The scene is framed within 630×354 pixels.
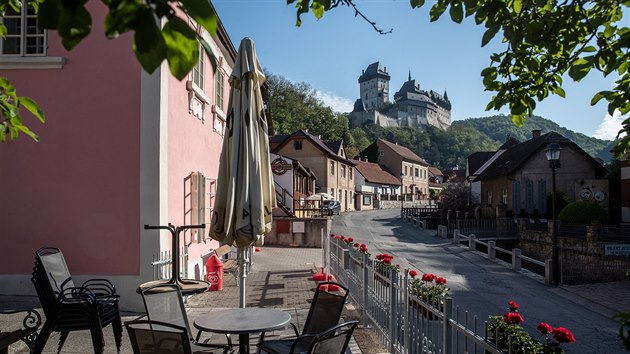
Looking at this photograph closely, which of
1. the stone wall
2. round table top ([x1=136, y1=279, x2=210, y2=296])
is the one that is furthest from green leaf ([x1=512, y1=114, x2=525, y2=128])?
the stone wall

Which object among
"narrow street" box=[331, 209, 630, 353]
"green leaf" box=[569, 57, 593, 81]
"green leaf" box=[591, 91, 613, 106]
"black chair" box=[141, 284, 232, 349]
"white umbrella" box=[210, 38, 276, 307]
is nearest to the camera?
"green leaf" box=[569, 57, 593, 81]

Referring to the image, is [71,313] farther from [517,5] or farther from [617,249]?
[617,249]

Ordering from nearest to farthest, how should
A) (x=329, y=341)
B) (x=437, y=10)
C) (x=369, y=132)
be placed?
1. (x=329, y=341)
2. (x=437, y=10)
3. (x=369, y=132)

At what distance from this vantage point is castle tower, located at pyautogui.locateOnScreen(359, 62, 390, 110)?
157 m

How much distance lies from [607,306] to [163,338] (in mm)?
12686

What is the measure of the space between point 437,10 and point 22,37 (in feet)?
25.6

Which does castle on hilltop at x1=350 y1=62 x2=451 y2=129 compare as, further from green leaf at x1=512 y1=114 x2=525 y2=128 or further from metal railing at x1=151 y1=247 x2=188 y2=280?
green leaf at x1=512 y1=114 x2=525 y2=128

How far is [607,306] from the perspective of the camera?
12.2m

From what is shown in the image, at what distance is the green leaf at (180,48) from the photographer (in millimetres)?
1439

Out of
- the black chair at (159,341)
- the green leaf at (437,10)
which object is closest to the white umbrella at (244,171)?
the black chair at (159,341)

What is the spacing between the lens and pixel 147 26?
A: 4.40 ft

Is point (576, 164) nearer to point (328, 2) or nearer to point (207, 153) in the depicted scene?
point (207, 153)

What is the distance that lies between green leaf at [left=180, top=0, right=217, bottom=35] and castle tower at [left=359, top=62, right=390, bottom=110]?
512 feet

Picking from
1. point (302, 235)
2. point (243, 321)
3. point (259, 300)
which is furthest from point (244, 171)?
point (302, 235)
